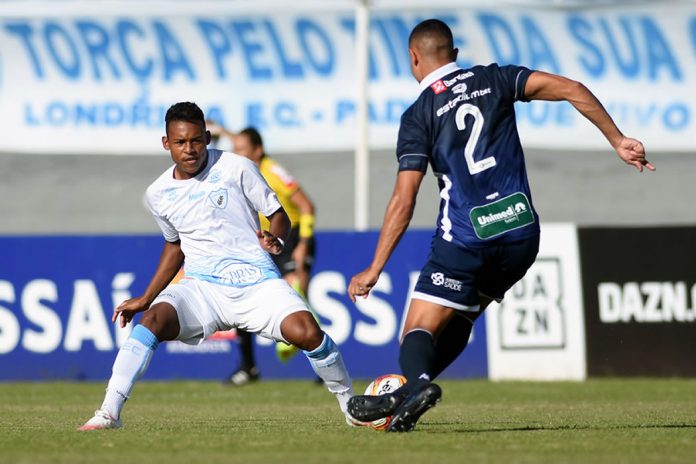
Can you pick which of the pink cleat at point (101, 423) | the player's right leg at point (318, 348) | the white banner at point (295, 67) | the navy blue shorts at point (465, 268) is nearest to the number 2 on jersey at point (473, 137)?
the navy blue shorts at point (465, 268)

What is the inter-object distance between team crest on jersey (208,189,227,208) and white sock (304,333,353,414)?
101cm

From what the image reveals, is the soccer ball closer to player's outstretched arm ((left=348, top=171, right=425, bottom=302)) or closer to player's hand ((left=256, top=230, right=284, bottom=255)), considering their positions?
player's outstretched arm ((left=348, top=171, right=425, bottom=302))

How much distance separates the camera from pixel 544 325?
1491 cm

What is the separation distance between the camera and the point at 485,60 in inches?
742

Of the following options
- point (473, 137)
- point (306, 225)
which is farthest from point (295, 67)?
point (473, 137)

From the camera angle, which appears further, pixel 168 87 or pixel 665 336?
pixel 168 87

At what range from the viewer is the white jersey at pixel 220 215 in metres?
8.73

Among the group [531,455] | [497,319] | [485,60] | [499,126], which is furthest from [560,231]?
[531,455]

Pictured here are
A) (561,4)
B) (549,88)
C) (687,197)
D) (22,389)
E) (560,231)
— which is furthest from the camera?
(687,197)

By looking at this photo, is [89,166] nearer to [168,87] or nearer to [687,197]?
[168,87]

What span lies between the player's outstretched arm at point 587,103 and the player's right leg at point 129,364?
8.31ft

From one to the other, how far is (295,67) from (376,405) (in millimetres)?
11895

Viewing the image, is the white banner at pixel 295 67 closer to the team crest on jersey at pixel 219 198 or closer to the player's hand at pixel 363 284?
the team crest on jersey at pixel 219 198

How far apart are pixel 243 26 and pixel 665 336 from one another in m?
7.55
